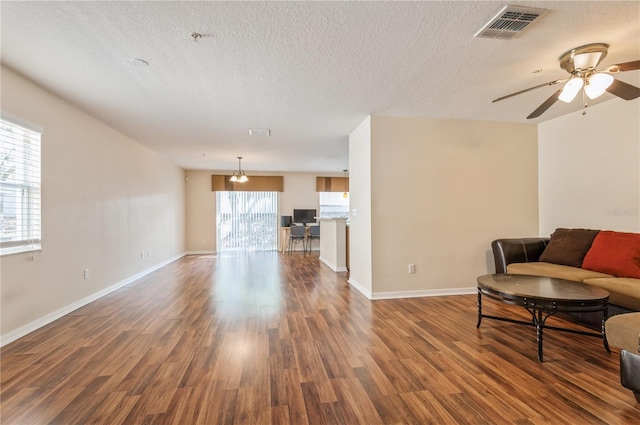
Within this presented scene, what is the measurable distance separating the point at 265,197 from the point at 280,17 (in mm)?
7110

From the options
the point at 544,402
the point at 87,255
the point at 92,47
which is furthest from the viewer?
the point at 87,255

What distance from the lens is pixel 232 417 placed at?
156 cm

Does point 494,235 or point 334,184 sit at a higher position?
point 334,184

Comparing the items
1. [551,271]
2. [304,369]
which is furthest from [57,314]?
[551,271]

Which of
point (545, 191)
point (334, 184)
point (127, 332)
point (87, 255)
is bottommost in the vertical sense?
point (127, 332)

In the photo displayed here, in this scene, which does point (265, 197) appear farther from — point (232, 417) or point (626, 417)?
point (626, 417)

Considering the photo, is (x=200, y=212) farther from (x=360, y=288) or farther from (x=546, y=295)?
(x=546, y=295)

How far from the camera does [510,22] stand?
6.32 feet

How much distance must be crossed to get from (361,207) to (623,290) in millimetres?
2728

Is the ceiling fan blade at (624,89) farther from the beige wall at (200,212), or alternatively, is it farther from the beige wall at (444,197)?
the beige wall at (200,212)

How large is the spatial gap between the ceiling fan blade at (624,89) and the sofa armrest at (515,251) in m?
1.91

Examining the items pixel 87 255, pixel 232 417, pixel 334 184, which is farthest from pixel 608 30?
pixel 334 184

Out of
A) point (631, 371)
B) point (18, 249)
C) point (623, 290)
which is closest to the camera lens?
point (631, 371)

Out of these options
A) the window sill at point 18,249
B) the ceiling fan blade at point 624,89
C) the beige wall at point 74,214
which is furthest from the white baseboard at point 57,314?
the ceiling fan blade at point 624,89
